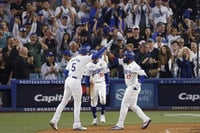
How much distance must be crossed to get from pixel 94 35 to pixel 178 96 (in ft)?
12.3

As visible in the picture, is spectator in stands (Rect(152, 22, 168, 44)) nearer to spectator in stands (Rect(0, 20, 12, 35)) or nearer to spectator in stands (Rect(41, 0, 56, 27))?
spectator in stands (Rect(41, 0, 56, 27))

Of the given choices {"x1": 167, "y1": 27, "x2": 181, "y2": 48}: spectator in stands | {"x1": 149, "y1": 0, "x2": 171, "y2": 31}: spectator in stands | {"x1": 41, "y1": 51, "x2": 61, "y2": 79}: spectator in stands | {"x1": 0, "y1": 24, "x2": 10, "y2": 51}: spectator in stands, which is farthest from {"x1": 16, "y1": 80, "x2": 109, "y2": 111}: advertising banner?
{"x1": 149, "y1": 0, "x2": 171, "y2": 31}: spectator in stands

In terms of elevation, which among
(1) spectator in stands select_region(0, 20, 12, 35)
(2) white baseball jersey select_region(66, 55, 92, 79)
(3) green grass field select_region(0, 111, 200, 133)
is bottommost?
(3) green grass field select_region(0, 111, 200, 133)

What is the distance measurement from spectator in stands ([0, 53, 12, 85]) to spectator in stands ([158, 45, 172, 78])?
17.2 ft

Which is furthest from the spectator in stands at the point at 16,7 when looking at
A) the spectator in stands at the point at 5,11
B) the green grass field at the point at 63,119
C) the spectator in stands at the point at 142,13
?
the spectator in stands at the point at 142,13

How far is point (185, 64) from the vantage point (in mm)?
19766

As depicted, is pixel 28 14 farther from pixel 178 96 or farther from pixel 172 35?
pixel 178 96

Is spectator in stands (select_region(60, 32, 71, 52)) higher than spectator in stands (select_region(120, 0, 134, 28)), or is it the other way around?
spectator in stands (select_region(120, 0, 134, 28))

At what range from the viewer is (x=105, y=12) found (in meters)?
21.1

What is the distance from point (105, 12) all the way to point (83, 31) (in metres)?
1.50

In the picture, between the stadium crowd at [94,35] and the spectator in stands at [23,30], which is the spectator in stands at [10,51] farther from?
the spectator in stands at [23,30]

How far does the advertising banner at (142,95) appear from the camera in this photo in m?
19.8

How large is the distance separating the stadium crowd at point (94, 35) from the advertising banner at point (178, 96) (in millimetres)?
401

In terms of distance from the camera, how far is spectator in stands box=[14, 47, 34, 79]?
18688 millimetres
